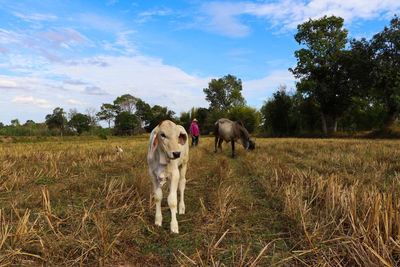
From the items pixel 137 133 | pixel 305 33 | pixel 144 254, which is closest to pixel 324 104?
pixel 305 33

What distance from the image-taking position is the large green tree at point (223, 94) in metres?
62.5

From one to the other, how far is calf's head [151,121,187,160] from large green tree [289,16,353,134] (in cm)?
3092

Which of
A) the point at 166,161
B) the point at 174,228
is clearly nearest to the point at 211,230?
the point at 174,228

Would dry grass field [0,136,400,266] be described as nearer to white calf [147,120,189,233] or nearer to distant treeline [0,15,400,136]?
white calf [147,120,189,233]

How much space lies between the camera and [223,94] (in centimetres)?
6300

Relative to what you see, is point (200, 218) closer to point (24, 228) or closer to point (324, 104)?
point (24, 228)

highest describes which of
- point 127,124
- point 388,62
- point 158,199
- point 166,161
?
point 388,62

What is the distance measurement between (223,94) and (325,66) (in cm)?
3541

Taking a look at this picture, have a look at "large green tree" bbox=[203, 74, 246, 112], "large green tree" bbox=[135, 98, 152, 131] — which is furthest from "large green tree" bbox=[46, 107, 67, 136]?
"large green tree" bbox=[203, 74, 246, 112]

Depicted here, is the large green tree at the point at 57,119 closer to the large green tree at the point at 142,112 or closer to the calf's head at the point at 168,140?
the large green tree at the point at 142,112

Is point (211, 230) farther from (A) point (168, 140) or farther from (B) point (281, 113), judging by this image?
(B) point (281, 113)

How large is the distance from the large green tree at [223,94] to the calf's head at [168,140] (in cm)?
5976

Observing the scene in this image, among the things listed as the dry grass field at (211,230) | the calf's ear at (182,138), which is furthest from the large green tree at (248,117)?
the calf's ear at (182,138)

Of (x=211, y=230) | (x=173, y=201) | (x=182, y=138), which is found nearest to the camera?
(x=211, y=230)
